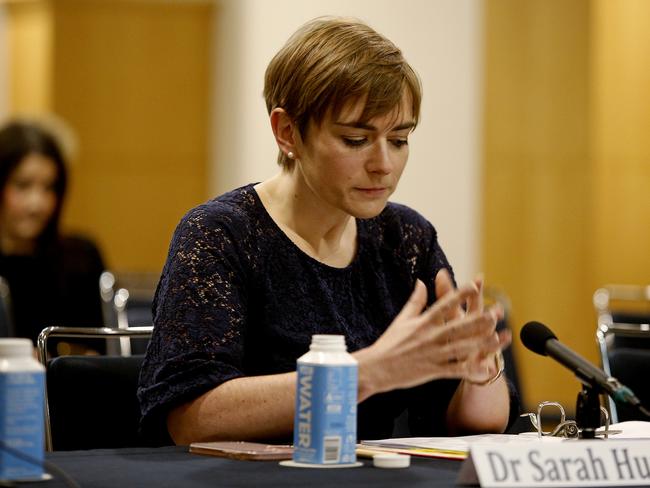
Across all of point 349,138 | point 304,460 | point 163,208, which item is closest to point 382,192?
point 349,138

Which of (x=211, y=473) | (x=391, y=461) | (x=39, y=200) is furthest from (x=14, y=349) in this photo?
(x=39, y=200)

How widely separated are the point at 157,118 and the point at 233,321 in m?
5.29

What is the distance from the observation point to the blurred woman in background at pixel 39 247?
431cm

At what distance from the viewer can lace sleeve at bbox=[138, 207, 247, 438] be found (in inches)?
76.1

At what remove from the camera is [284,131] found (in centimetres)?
223

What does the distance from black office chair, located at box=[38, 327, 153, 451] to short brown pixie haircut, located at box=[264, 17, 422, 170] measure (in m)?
0.58

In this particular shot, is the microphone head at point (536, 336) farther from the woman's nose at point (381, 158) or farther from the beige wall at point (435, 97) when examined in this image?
the beige wall at point (435, 97)

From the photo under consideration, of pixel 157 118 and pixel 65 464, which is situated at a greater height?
pixel 157 118

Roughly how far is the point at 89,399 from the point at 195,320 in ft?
1.23

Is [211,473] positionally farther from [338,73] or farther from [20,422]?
[338,73]

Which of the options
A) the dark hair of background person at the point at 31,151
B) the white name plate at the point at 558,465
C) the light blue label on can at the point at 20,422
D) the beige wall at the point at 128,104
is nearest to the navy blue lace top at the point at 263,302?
the light blue label on can at the point at 20,422

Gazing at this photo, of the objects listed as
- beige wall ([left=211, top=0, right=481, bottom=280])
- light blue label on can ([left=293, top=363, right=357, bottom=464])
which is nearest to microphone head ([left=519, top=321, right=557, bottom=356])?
light blue label on can ([left=293, top=363, right=357, bottom=464])

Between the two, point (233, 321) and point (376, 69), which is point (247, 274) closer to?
point (233, 321)

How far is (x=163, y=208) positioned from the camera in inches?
282
